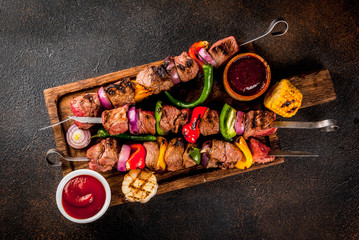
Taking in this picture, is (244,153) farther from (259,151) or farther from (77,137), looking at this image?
(77,137)

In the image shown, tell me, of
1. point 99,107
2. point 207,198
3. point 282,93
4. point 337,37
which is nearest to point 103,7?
point 99,107

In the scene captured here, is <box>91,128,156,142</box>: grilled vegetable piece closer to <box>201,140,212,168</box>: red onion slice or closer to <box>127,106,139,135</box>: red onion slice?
<box>127,106,139,135</box>: red onion slice

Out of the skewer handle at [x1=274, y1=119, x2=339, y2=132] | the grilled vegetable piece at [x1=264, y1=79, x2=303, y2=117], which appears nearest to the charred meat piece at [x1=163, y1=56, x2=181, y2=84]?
the grilled vegetable piece at [x1=264, y1=79, x2=303, y2=117]

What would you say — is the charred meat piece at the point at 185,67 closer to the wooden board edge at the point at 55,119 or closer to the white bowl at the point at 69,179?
the white bowl at the point at 69,179

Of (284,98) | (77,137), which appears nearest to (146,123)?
(77,137)

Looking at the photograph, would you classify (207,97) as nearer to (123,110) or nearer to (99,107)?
(123,110)

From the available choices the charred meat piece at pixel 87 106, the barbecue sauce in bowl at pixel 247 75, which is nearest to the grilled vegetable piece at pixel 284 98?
the barbecue sauce in bowl at pixel 247 75
